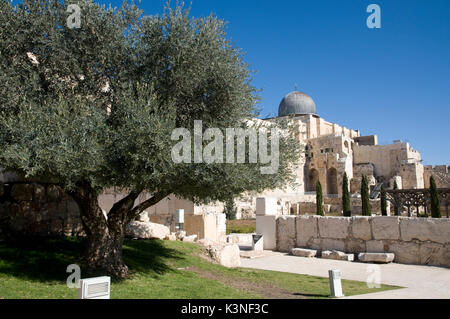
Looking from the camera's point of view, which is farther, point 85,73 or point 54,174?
point 85,73

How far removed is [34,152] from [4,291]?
7.45 ft

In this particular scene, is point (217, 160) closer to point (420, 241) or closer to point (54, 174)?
point (54, 174)

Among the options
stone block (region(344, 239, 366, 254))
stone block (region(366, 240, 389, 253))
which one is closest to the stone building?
stone block (region(344, 239, 366, 254))

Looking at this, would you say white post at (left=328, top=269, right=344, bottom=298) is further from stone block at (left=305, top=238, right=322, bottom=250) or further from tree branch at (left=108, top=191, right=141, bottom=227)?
stone block at (left=305, top=238, right=322, bottom=250)

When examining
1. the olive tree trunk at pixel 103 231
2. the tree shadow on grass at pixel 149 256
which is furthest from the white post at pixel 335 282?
the olive tree trunk at pixel 103 231

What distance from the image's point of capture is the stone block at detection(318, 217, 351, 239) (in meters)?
13.2

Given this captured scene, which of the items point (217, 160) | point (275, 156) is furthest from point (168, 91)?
point (275, 156)

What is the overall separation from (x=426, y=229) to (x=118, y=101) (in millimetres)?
9394

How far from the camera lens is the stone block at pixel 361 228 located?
495 inches

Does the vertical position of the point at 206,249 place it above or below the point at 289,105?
below

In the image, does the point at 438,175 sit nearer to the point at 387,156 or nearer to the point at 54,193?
the point at 387,156

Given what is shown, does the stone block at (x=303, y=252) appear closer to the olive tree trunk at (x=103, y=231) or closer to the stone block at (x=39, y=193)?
the olive tree trunk at (x=103, y=231)

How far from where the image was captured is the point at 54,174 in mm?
6551

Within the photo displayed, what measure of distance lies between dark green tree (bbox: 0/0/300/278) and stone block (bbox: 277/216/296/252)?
6309 millimetres
